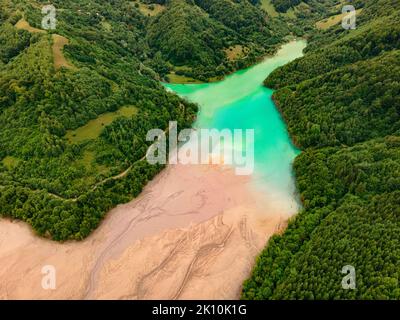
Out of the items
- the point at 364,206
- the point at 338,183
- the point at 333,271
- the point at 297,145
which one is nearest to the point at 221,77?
the point at 297,145

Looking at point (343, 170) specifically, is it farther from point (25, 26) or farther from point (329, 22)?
point (329, 22)

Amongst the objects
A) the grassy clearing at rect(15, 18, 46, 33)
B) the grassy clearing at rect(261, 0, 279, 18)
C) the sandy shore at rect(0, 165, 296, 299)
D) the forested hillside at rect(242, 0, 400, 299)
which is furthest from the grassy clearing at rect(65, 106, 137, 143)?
the grassy clearing at rect(261, 0, 279, 18)

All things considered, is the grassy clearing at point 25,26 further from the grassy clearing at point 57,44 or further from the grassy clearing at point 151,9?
the grassy clearing at point 151,9

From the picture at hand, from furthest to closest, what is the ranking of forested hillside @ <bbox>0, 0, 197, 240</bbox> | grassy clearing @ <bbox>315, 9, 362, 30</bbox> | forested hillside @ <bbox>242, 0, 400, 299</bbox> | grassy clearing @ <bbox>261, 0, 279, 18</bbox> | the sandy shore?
grassy clearing @ <bbox>261, 0, 279, 18</bbox>
grassy clearing @ <bbox>315, 9, 362, 30</bbox>
forested hillside @ <bbox>0, 0, 197, 240</bbox>
the sandy shore
forested hillside @ <bbox>242, 0, 400, 299</bbox>

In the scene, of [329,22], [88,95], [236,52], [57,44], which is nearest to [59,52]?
[57,44]

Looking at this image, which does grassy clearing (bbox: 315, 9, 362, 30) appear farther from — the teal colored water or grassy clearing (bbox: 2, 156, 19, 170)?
grassy clearing (bbox: 2, 156, 19, 170)

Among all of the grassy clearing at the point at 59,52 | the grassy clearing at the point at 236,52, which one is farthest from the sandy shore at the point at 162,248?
the grassy clearing at the point at 236,52
